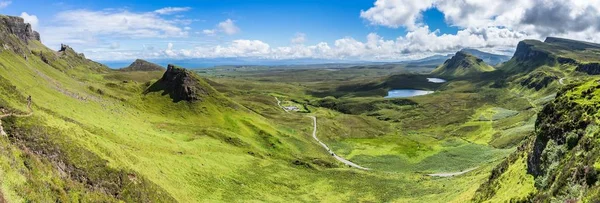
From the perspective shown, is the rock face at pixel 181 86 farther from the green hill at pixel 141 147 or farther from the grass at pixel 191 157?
the grass at pixel 191 157

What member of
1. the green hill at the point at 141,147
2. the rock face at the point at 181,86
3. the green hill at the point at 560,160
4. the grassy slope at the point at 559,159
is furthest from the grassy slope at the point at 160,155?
the green hill at the point at 560,160

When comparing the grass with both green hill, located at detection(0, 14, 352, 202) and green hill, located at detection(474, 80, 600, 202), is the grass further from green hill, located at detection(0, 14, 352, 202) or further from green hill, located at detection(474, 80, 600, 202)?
green hill, located at detection(474, 80, 600, 202)

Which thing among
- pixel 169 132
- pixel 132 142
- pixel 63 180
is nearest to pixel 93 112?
pixel 169 132

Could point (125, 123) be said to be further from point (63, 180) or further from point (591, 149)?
point (591, 149)

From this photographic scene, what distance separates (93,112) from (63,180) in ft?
232

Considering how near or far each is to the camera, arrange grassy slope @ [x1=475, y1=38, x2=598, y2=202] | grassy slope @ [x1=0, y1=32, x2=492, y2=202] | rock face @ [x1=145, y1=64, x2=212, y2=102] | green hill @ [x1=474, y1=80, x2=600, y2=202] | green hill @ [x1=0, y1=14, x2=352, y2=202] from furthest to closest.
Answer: rock face @ [x1=145, y1=64, x2=212, y2=102] → grassy slope @ [x1=0, y1=32, x2=492, y2=202] → green hill @ [x1=0, y1=14, x2=352, y2=202] → grassy slope @ [x1=475, y1=38, x2=598, y2=202] → green hill @ [x1=474, y1=80, x2=600, y2=202]

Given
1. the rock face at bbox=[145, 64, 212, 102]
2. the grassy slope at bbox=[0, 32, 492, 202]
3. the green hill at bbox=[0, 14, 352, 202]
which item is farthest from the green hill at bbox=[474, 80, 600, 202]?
the rock face at bbox=[145, 64, 212, 102]

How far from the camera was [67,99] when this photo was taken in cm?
11369

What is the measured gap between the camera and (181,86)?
568 ft

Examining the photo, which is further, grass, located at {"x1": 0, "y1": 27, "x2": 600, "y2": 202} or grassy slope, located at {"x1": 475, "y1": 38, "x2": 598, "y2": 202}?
grass, located at {"x1": 0, "y1": 27, "x2": 600, "y2": 202}

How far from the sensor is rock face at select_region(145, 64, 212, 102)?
168m

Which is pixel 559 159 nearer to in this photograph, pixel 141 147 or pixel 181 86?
pixel 141 147

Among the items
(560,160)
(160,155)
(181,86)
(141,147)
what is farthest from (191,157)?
(181,86)

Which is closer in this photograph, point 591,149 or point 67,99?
point 591,149
